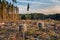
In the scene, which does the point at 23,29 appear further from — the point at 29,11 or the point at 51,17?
the point at 51,17

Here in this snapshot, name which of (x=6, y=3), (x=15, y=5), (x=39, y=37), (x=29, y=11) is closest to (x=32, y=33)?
(x=39, y=37)

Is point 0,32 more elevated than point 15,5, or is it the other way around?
point 15,5

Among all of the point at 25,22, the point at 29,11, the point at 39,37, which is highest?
the point at 29,11

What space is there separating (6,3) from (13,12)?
8.2 inches

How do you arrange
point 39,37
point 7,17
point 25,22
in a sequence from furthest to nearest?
point 7,17
point 25,22
point 39,37

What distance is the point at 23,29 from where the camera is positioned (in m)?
2.35

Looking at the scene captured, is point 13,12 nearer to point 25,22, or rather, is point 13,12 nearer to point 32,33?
point 25,22

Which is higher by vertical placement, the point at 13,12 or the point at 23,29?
the point at 13,12

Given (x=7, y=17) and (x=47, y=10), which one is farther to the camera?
(x=7, y=17)

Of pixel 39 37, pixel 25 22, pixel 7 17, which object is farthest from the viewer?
pixel 7 17

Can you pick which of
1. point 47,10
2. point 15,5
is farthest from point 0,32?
point 47,10

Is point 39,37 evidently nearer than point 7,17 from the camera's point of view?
Yes

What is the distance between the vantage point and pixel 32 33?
2338 millimetres

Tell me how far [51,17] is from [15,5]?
0.56m
